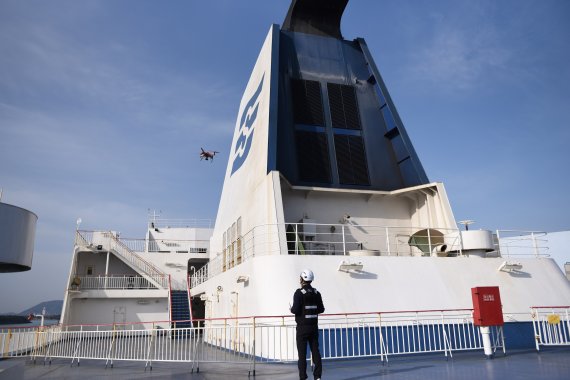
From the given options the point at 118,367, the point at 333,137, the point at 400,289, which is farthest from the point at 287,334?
the point at 333,137

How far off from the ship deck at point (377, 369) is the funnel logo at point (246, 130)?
897 cm

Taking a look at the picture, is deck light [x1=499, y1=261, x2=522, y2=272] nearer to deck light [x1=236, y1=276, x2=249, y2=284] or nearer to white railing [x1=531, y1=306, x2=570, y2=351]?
white railing [x1=531, y1=306, x2=570, y2=351]

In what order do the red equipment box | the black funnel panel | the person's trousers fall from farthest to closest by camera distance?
the black funnel panel, the red equipment box, the person's trousers

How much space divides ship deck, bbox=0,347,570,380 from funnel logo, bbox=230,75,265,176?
29.4 ft

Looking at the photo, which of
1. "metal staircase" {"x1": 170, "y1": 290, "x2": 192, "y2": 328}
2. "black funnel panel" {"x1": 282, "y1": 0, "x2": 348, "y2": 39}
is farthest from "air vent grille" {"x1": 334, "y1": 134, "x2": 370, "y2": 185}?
"metal staircase" {"x1": 170, "y1": 290, "x2": 192, "y2": 328}

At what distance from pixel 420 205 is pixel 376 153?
237 centimetres

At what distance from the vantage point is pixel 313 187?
13117mm

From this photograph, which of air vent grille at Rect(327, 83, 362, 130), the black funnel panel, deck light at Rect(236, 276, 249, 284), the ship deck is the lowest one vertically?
the ship deck

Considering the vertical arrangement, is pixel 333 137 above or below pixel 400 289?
above

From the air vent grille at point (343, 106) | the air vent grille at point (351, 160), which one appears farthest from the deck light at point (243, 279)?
the air vent grille at point (343, 106)

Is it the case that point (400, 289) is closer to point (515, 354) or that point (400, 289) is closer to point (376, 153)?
point (515, 354)

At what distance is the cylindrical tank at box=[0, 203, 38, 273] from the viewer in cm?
464

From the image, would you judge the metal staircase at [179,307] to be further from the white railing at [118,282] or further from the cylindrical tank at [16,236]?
the cylindrical tank at [16,236]

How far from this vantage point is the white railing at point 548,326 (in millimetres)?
9273
